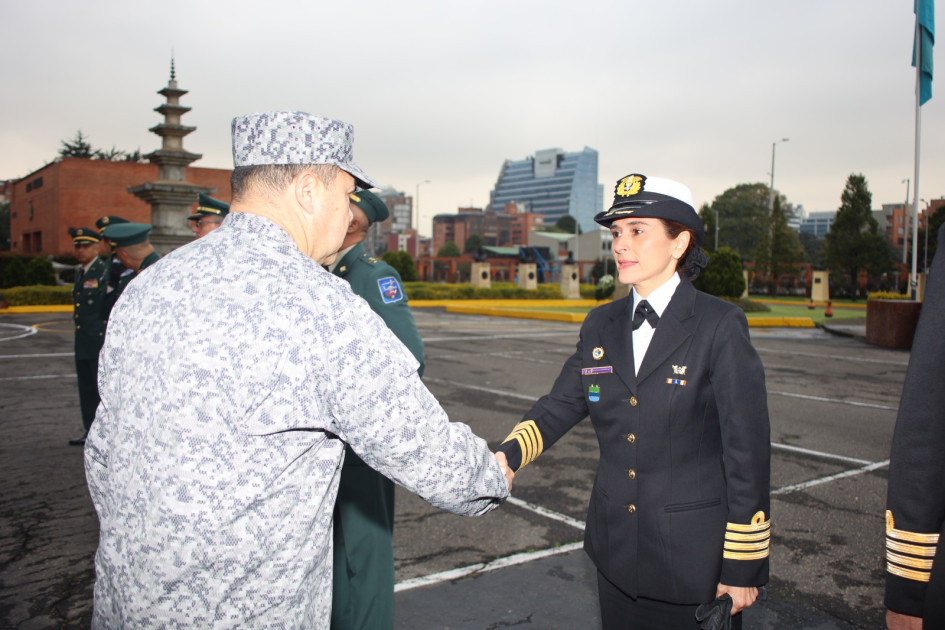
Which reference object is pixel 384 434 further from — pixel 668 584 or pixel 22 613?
pixel 22 613

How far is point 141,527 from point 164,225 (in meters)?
32.8

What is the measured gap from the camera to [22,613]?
3717 millimetres

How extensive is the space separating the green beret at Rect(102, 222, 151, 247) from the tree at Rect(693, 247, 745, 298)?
876 inches

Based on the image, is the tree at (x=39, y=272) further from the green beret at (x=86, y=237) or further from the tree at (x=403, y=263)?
the green beret at (x=86, y=237)

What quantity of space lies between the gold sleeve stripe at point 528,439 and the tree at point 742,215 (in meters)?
94.5

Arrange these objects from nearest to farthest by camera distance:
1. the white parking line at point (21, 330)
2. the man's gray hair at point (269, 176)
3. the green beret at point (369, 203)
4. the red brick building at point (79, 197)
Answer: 1. the man's gray hair at point (269, 176)
2. the green beret at point (369, 203)
3. the white parking line at point (21, 330)
4. the red brick building at point (79, 197)

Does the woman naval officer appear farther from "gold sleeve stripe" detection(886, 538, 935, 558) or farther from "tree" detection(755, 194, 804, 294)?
"tree" detection(755, 194, 804, 294)

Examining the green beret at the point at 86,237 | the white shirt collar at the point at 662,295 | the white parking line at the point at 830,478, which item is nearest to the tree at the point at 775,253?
the white parking line at the point at 830,478

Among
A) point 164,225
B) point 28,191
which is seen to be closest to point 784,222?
point 164,225

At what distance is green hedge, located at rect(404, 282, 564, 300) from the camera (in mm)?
35812

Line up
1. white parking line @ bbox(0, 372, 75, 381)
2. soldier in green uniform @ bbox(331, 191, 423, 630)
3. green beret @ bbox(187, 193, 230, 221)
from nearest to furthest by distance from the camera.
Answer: soldier in green uniform @ bbox(331, 191, 423, 630) → green beret @ bbox(187, 193, 230, 221) → white parking line @ bbox(0, 372, 75, 381)

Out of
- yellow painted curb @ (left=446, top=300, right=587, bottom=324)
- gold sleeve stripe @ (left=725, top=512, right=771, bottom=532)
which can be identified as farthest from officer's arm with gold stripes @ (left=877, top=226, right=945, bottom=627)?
yellow painted curb @ (left=446, top=300, right=587, bottom=324)

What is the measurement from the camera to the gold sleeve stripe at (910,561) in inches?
65.9

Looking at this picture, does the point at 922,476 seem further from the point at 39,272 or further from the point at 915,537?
the point at 39,272
